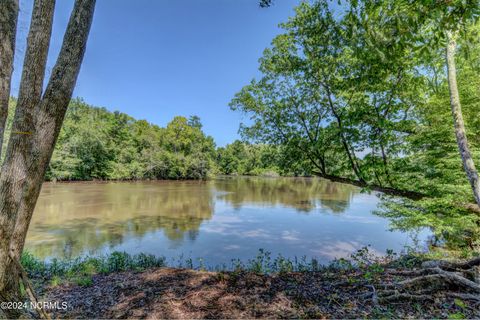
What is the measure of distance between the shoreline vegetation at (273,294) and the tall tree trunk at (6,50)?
2136 millimetres

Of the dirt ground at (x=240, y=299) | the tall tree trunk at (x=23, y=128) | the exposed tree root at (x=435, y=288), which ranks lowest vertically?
the dirt ground at (x=240, y=299)

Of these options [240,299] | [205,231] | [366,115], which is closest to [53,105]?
[240,299]

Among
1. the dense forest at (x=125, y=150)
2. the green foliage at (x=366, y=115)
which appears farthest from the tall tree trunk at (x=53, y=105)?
the dense forest at (x=125, y=150)

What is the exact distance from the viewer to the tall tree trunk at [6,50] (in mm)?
1697

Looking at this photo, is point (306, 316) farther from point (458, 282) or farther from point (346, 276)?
point (458, 282)

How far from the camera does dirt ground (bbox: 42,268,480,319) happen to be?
232cm

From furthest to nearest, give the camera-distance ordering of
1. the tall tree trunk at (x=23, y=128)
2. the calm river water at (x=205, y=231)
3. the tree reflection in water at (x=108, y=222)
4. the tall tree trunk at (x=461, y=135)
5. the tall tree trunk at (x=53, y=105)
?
the tree reflection in water at (x=108, y=222)
the calm river water at (x=205, y=231)
the tall tree trunk at (x=461, y=135)
the tall tree trunk at (x=53, y=105)
the tall tree trunk at (x=23, y=128)

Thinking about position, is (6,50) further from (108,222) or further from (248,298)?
(108,222)

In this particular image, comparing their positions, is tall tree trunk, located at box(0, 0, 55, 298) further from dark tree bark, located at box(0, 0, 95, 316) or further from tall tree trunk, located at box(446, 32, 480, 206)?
tall tree trunk, located at box(446, 32, 480, 206)

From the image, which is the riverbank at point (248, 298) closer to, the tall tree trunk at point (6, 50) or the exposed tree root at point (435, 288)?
the exposed tree root at point (435, 288)

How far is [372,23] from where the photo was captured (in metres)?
2.48

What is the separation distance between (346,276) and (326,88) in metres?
3.26

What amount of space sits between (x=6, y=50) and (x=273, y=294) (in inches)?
135

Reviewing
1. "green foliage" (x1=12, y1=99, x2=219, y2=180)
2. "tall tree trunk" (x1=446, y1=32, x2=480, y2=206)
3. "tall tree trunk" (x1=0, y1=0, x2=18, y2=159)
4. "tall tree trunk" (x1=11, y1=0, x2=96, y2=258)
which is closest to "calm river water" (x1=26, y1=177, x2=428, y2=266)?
"tall tree trunk" (x1=446, y1=32, x2=480, y2=206)
